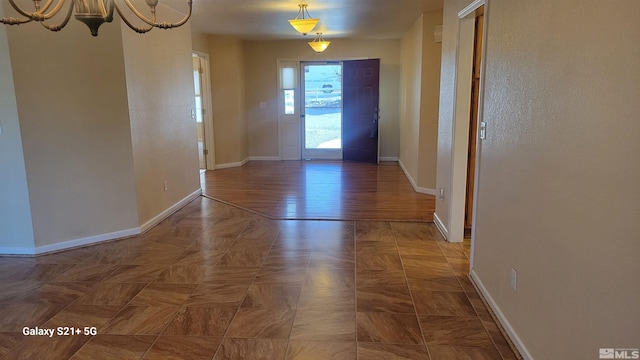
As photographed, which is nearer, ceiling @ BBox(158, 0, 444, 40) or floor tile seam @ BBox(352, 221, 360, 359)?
floor tile seam @ BBox(352, 221, 360, 359)

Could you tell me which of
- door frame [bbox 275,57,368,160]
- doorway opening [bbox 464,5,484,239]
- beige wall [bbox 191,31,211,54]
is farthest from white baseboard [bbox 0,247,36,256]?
door frame [bbox 275,57,368,160]

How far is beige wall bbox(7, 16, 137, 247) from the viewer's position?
3467 millimetres

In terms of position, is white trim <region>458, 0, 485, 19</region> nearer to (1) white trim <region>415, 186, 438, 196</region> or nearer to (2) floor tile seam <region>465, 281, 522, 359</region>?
(2) floor tile seam <region>465, 281, 522, 359</region>

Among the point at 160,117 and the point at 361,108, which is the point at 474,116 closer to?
the point at 160,117

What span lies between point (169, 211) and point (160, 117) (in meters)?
1.09

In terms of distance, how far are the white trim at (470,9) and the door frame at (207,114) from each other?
5.20 m

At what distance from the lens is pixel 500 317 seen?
2471 mm

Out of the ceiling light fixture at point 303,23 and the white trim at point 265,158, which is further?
the white trim at point 265,158

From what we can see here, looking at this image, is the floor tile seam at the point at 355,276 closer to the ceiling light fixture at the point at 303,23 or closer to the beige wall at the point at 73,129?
the beige wall at the point at 73,129

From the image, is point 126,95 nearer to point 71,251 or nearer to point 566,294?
point 71,251

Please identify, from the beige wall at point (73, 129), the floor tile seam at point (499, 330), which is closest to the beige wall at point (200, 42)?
the beige wall at point (73, 129)

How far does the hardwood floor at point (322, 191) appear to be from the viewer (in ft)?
16.2

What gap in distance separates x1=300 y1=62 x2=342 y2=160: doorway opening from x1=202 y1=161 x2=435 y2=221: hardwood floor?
28.3 inches

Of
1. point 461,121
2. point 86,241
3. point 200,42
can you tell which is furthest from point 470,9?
point 200,42
